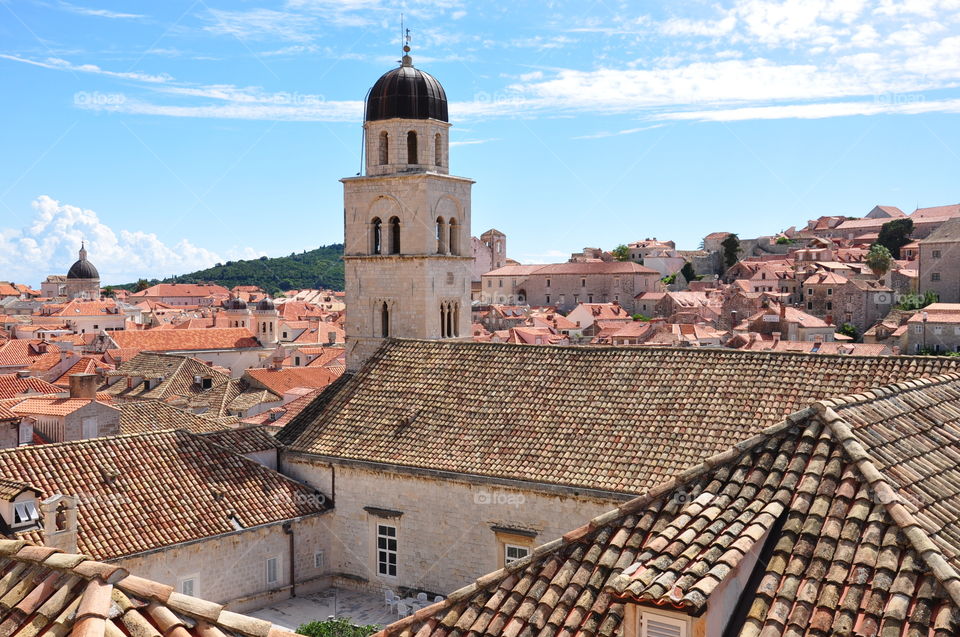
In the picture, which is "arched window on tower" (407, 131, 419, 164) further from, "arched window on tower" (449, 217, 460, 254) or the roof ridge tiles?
the roof ridge tiles

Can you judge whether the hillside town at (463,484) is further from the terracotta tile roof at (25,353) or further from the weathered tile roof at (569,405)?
the terracotta tile roof at (25,353)

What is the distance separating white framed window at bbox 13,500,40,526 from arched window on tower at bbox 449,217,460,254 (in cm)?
1280

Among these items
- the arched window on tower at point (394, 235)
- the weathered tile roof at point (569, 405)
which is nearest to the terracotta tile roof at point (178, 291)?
the arched window on tower at point (394, 235)

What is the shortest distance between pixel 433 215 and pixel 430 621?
1671 cm

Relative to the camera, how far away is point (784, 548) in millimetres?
6676

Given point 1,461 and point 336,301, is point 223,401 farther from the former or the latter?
point 336,301

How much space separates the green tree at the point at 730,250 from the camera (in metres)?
122

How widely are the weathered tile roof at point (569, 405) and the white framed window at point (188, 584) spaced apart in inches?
148

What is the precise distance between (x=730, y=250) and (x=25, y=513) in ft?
383

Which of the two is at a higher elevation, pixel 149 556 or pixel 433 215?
pixel 433 215

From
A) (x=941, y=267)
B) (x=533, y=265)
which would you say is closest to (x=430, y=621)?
(x=941, y=267)

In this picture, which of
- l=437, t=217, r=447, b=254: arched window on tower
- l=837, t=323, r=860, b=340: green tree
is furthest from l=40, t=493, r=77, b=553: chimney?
l=837, t=323, r=860, b=340: green tree

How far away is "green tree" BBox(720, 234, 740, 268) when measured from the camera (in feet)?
401

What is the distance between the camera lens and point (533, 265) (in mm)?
118938
